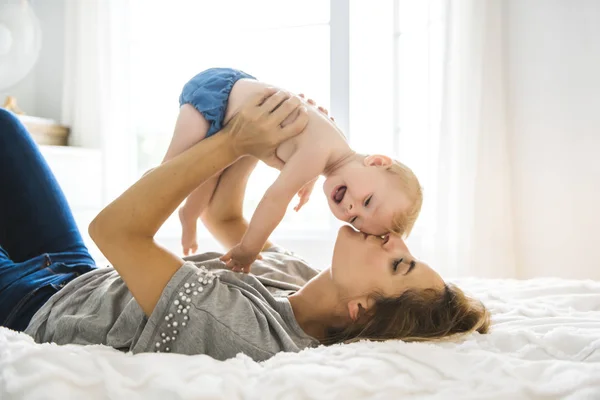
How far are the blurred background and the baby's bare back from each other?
1.51m

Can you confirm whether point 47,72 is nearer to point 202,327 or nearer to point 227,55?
point 227,55

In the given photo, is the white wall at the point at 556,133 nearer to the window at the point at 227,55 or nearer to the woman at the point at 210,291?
the window at the point at 227,55

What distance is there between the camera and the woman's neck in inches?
52.6

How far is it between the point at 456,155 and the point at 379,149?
1.87ft

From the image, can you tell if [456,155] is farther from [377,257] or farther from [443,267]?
[377,257]

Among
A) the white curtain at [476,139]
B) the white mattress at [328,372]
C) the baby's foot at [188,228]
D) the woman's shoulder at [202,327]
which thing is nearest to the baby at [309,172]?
the baby's foot at [188,228]

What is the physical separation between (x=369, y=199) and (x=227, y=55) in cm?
261

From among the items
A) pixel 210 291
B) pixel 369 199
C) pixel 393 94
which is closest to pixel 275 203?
pixel 369 199

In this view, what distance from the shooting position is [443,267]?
3141 millimetres

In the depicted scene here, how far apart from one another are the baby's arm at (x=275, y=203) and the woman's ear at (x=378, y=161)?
0.12 meters

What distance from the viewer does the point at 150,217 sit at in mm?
1228

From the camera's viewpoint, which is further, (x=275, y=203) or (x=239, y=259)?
(x=275, y=203)

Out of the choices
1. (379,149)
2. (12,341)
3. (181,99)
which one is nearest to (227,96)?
(181,99)

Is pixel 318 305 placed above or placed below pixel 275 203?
below
